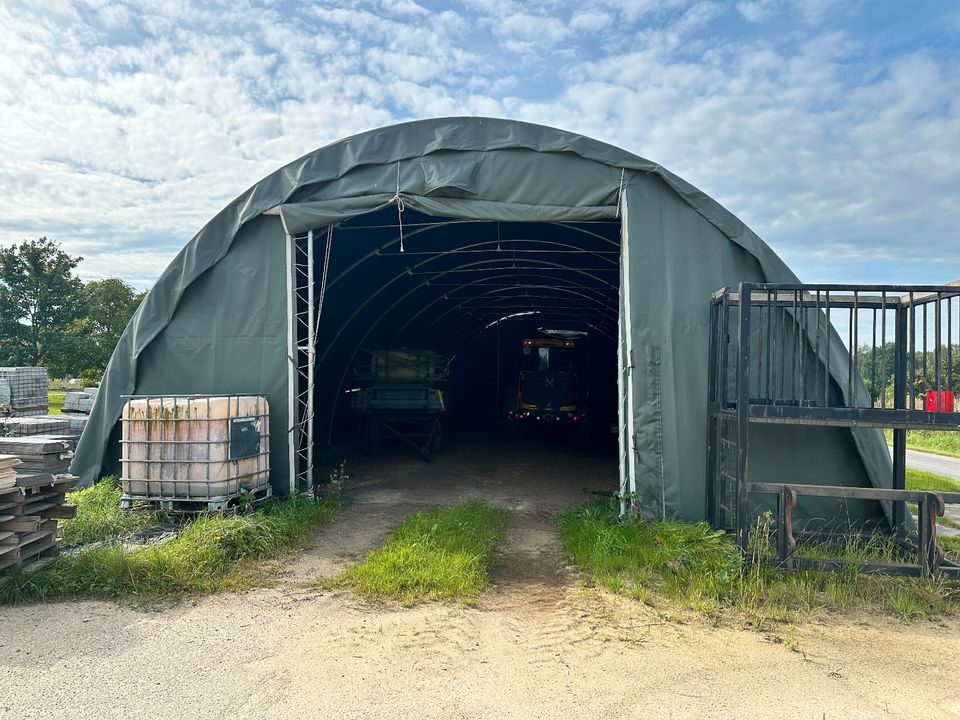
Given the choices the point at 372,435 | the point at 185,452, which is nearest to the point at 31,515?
the point at 185,452

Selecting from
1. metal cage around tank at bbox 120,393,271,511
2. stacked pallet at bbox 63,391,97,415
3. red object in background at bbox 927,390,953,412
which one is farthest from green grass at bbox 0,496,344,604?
stacked pallet at bbox 63,391,97,415

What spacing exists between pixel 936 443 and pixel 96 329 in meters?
35.4

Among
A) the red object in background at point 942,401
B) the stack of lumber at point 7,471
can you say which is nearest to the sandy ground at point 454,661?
the stack of lumber at point 7,471

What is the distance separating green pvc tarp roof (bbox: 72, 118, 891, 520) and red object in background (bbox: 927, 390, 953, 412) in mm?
1744

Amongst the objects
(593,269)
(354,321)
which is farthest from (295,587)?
(593,269)

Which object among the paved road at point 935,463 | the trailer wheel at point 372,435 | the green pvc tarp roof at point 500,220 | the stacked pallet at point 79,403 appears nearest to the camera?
the green pvc tarp roof at point 500,220

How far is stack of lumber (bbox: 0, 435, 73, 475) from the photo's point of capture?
6.51 metres

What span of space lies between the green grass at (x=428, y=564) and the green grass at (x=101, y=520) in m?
2.81

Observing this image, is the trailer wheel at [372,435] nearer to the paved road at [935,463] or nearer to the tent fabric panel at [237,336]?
the tent fabric panel at [237,336]

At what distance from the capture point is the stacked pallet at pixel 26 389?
12867 millimetres

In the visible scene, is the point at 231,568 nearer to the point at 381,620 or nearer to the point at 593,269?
the point at 381,620

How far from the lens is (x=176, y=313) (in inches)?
370

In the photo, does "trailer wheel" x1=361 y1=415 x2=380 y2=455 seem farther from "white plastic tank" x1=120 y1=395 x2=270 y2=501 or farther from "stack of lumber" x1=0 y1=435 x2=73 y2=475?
"stack of lumber" x1=0 y1=435 x2=73 y2=475

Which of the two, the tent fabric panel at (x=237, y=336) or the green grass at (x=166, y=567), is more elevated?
the tent fabric panel at (x=237, y=336)
